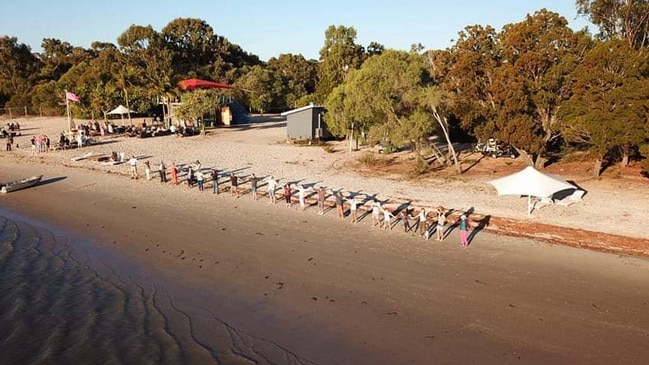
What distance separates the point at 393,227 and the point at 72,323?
10178 mm

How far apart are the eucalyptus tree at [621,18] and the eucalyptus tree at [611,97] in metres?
9.96

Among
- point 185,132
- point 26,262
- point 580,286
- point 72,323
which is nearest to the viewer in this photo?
point 72,323

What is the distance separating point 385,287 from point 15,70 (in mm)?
76075

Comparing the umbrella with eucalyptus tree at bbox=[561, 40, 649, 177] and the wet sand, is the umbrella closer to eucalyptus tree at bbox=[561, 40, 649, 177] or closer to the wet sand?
the wet sand

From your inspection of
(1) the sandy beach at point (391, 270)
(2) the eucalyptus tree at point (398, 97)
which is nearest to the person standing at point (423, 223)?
(1) the sandy beach at point (391, 270)

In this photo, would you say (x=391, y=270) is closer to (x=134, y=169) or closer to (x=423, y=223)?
(x=423, y=223)

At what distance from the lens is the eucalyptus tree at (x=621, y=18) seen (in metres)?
28.3

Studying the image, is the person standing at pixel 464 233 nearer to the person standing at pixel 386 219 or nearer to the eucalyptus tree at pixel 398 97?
the person standing at pixel 386 219

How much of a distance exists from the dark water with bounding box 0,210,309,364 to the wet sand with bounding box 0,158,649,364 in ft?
1.98

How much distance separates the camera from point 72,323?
9906 mm

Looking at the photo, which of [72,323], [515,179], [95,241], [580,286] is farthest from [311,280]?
[515,179]

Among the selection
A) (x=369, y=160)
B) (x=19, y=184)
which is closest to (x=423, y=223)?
(x=369, y=160)

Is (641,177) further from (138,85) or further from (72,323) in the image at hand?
(138,85)

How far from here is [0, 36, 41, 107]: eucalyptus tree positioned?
→ 212ft
